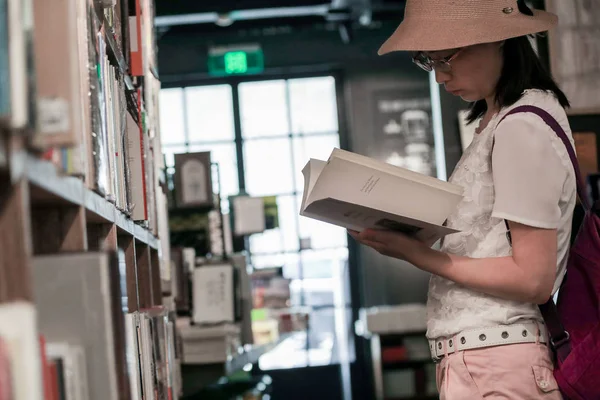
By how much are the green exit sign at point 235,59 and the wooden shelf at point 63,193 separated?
6.79 m

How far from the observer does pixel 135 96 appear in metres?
2.29

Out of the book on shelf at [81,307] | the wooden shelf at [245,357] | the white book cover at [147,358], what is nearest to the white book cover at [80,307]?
the book on shelf at [81,307]

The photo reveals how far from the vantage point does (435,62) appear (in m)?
1.74

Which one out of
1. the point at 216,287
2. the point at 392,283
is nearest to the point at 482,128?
the point at 216,287

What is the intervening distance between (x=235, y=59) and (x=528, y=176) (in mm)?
6998

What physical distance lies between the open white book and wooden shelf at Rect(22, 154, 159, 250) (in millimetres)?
355

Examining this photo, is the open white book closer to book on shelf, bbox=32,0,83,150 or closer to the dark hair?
the dark hair

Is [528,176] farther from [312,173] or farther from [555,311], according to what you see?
[312,173]

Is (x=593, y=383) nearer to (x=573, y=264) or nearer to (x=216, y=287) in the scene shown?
(x=573, y=264)

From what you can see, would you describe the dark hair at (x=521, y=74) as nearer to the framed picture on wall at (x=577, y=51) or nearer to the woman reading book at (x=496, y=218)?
the woman reading book at (x=496, y=218)

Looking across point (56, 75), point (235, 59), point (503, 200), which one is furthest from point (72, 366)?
point (235, 59)

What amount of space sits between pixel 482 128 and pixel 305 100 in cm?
699

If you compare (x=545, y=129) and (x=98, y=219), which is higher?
(x=545, y=129)

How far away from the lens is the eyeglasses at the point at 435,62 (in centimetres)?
171
